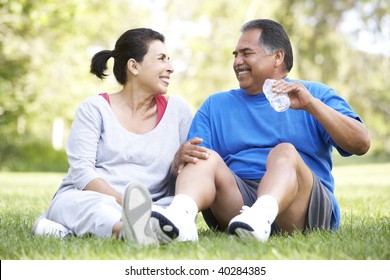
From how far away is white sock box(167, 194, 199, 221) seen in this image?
9.59 ft

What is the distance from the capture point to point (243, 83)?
12.0ft

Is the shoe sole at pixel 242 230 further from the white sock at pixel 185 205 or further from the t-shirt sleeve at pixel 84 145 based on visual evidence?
the t-shirt sleeve at pixel 84 145

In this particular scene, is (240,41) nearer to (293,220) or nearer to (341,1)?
(293,220)

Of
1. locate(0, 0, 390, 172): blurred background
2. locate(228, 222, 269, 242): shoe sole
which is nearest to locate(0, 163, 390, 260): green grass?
locate(228, 222, 269, 242): shoe sole

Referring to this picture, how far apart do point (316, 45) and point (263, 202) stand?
12390mm

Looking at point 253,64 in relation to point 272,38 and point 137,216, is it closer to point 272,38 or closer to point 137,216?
point 272,38

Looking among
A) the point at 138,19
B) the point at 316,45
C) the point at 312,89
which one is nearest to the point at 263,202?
the point at 312,89

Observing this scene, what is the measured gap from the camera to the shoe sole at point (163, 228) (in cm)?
280

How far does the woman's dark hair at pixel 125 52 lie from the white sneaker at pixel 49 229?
38.2 inches

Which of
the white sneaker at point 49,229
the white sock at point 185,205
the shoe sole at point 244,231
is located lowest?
the white sneaker at point 49,229

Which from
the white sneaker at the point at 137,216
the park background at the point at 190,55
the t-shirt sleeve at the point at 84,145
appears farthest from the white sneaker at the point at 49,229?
the park background at the point at 190,55

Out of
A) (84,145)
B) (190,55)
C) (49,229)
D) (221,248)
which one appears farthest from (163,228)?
(190,55)

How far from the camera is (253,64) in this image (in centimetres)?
363

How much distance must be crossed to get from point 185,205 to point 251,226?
0.34 meters
